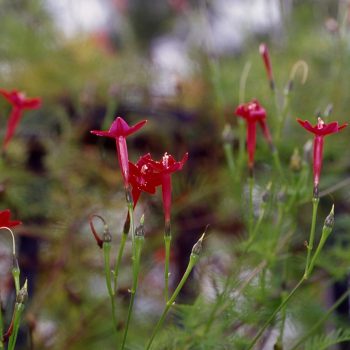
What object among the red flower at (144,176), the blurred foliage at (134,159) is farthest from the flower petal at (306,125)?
the blurred foliage at (134,159)

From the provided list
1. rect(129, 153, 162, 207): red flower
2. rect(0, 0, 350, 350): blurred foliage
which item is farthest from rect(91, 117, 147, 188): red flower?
rect(0, 0, 350, 350): blurred foliage

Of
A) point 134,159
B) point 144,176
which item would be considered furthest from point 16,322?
point 134,159

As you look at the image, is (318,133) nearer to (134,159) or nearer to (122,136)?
(122,136)

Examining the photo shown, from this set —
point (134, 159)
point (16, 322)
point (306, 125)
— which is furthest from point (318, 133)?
point (134, 159)

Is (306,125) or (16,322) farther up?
(306,125)

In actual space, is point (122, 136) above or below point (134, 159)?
above

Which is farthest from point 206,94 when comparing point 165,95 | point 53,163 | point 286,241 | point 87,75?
point 286,241

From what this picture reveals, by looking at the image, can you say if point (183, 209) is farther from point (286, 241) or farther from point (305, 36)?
point (305, 36)

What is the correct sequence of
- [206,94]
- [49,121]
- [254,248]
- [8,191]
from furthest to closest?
1. [206,94]
2. [49,121]
3. [8,191]
4. [254,248]

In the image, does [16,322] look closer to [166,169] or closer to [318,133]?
[166,169]

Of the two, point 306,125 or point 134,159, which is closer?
point 306,125

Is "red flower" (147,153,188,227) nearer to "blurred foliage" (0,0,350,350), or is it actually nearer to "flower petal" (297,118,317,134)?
"flower petal" (297,118,317,134)
